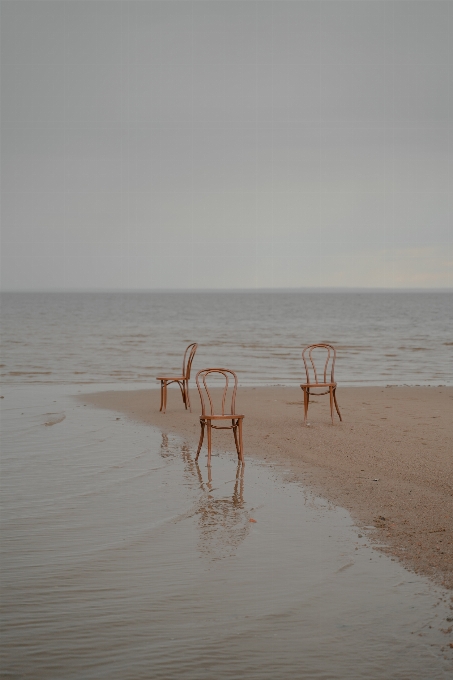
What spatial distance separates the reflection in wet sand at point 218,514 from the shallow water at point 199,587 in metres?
0.02

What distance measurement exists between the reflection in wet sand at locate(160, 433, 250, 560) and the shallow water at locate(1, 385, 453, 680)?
0.02m

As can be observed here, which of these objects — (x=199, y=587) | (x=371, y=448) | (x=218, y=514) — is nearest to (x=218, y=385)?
(x=371, y=448)

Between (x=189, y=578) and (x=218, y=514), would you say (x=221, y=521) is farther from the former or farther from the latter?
(x=189, y=578)

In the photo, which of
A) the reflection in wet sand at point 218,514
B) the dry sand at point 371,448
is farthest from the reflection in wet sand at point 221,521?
the dry sand at point 371,448

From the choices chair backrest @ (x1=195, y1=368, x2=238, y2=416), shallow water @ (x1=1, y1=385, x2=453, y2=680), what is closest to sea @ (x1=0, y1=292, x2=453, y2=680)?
shallow water @ (x1=1, y1=385, x2=453, y2=680)

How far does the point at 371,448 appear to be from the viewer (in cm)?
777

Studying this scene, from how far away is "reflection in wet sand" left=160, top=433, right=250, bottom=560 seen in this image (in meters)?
4.64

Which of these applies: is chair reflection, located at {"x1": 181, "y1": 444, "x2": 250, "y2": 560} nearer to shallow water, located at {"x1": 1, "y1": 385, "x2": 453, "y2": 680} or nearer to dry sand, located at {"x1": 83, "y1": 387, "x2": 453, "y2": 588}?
shallow water, located at {"x1": 1, "y1": 385, "x2": 453, "y2": 680}

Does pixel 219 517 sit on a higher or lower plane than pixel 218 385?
higher

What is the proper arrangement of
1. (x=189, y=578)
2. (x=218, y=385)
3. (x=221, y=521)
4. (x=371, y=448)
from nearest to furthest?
(x=189, y=578) < (x=221, y=521) < (x=371, y=448) < (x=218, y=385)

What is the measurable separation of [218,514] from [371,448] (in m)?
2.97

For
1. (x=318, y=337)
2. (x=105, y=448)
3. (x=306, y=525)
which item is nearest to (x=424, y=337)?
(x=318, y=337)

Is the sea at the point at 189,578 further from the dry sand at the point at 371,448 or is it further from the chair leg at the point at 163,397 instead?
the chair leg at the point at 163,397

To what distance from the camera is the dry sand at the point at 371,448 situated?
4.85m
